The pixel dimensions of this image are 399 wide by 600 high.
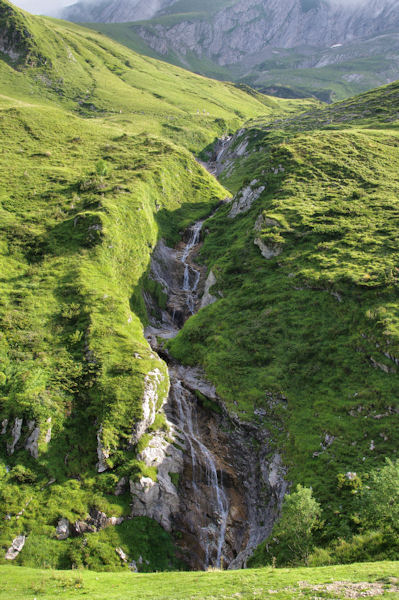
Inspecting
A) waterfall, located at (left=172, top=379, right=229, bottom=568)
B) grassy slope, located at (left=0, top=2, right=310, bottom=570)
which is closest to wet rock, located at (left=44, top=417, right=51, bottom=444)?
grassy slope, located at (left=0, top=2, right=310, bottom=570)

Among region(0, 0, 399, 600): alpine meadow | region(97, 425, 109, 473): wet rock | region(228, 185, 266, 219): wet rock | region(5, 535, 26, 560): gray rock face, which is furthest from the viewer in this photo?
region(228, 185, 266, 219): wet rock

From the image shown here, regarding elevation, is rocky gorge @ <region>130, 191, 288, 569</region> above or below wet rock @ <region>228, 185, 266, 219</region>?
below

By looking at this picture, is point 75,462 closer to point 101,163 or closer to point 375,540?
point 375,540

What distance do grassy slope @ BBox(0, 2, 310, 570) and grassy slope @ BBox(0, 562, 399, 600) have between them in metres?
4.45

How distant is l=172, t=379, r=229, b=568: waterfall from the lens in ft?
102

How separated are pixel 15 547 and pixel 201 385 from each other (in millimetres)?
24855

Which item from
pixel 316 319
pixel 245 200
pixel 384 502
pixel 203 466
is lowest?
pixel 203 466

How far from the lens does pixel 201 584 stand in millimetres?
18781

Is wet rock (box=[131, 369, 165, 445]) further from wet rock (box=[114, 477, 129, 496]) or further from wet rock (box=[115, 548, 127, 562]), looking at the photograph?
wet rock (box=[115, 548, 127, 562])

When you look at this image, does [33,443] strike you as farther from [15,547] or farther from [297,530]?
[297,530]

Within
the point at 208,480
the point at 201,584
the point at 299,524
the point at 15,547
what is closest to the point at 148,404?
the point at 208,480

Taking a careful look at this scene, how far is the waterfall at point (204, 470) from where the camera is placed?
102 feet

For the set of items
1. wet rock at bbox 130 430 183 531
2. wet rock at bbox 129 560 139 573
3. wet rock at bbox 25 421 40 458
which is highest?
wet rock at bbox 25 421 40 458

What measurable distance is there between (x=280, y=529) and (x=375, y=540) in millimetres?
7826
